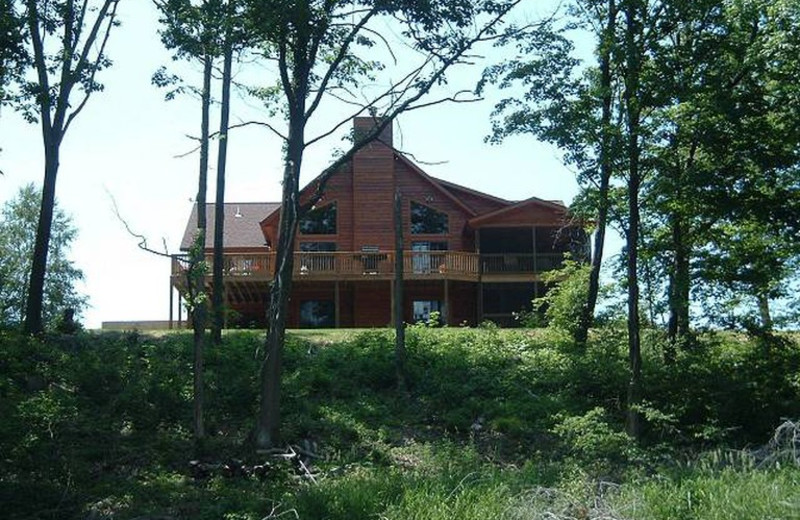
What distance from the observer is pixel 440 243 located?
37.0m

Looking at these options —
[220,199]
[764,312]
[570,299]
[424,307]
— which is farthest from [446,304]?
[764,312]

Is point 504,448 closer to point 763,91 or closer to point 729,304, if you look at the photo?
point 729,304

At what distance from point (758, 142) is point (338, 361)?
401 inches

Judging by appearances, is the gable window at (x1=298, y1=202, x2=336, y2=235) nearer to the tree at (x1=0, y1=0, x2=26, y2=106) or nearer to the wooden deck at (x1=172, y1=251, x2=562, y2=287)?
the wooden deck at (x1=172, y1=251, x2=562, y2=287)

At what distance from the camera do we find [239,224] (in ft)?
132

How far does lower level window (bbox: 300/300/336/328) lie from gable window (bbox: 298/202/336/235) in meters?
3.14

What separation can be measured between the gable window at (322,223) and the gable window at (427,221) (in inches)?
132

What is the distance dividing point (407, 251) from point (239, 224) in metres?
9.73

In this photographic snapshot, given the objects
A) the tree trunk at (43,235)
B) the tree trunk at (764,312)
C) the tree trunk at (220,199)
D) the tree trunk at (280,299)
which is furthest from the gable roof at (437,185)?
the tree trunk at (280,299)

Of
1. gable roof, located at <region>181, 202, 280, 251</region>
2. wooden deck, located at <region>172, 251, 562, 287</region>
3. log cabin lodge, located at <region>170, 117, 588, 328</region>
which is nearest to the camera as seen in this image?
wooden deck, located at <region>172, 251, 562, 287</region>

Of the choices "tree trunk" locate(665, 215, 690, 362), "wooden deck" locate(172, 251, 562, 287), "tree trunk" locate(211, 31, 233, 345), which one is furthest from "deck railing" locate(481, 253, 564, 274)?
"tree trunk" locate(665, 215, 690, 362)

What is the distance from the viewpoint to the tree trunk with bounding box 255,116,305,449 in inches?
611

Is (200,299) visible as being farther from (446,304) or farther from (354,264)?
(446,304)

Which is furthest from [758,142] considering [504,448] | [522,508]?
[522,508]
